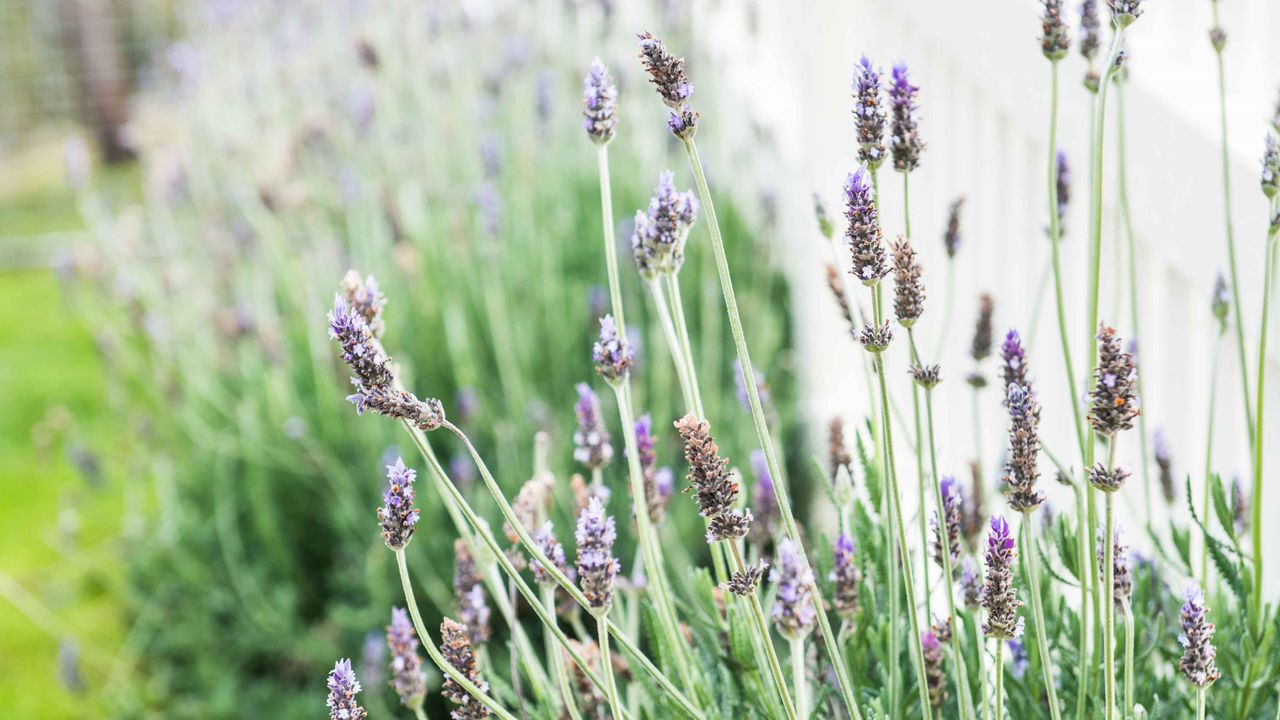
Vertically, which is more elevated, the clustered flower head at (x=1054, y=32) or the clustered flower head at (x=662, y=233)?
the clustered flower head at (x=1054, y=32)

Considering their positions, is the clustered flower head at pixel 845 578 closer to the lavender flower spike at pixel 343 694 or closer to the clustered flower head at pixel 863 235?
the clustered flower head at pixel 863 235

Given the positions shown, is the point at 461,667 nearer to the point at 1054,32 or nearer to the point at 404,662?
the point at 404,662

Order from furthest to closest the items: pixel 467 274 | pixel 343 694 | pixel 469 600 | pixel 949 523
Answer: pixel 467 274 → pixel 469 600 → pixel 949 523 → pixel 343 694

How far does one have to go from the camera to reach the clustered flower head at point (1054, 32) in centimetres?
116

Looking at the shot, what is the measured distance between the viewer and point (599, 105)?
1075 mm

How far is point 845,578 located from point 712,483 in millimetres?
333

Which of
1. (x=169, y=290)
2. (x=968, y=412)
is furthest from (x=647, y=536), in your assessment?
(x=169, y=290)

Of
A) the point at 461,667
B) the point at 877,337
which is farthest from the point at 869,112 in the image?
the point at 461,667

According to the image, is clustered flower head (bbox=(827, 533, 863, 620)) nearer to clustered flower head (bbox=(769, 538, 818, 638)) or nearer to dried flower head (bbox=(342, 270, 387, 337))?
clustered flower head (bbox=(769, 538, 818, 638))

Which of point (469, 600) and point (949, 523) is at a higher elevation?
point (469, 600)

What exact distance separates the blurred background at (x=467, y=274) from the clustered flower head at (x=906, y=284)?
2.06ft

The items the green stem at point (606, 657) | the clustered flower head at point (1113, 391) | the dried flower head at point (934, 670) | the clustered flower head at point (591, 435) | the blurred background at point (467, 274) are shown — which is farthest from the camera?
the blurred background at point (467, 274)

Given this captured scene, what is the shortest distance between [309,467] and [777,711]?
2.16 meters

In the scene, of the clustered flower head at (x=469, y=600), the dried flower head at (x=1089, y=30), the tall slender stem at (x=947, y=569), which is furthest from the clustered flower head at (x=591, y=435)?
the dried flower head at (x=1089, y=30)
